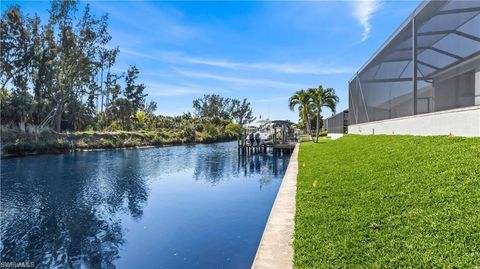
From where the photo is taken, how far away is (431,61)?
9.54 m

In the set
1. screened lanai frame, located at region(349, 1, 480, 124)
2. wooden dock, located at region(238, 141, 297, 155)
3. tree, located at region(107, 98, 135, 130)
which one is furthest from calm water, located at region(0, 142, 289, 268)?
tree, located at region(107, 98, 135, 130)

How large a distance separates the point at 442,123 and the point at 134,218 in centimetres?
913

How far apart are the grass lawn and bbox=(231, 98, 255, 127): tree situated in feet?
284

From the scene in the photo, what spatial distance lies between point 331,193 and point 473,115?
3454mm

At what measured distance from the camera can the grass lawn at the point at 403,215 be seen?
3383mm

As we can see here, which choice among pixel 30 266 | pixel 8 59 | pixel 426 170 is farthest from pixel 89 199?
pixel 8 59

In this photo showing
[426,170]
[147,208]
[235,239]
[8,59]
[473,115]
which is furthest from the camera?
[8,59]

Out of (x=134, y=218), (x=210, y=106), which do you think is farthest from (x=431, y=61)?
(x=210, y=106)

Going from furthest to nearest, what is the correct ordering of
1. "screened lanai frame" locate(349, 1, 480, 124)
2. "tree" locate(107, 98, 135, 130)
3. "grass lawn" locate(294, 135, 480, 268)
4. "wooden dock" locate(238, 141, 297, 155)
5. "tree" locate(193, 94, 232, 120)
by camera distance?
1. "tree" locate(193, 94, 232, 120)
2. "tree" locate(107, 98, 135, 130)
3. "wooden dock" locate(238, 141, 297, 155)
4. "screened lanai frame" locate(349, 1, 480, 124)
5. "grass lawn" locate(294, 135, 480, 268)

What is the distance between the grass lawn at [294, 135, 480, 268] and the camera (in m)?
3.38

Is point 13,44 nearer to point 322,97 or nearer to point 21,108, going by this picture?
point 21,108

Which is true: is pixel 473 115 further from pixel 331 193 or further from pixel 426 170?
pixel 331 193

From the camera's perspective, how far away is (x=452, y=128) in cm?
754

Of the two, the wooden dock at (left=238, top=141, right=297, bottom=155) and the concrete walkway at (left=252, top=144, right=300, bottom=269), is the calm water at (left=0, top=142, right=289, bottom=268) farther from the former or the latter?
the wooden dock at (left=238, top=141, right=297, bottom=155)
